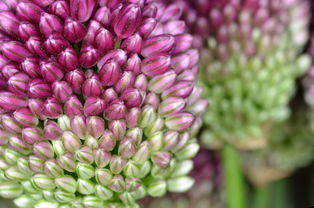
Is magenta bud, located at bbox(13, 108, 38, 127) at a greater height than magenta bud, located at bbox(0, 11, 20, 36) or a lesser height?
lesser

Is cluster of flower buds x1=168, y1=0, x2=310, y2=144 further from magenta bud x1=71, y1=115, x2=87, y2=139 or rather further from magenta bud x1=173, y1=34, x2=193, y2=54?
magenta bud x1=71, y1=115, x2=87, y2=139

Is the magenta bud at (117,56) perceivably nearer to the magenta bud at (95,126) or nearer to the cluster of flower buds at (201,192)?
the magenta bud at (95,126)

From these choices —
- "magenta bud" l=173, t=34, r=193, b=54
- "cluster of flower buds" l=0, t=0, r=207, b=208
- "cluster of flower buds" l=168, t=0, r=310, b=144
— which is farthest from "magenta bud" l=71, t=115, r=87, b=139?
"cluster of flower buds" l=168, t=0, r=310, b=144

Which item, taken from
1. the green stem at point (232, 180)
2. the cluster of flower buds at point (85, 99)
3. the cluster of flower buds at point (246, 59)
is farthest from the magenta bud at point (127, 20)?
the green stem at point (232, 180)

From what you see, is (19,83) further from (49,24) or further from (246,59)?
(246,59)

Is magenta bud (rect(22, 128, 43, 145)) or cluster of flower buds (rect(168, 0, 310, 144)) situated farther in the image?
cluster of flower buds (rect(168, 0, 310, 144))

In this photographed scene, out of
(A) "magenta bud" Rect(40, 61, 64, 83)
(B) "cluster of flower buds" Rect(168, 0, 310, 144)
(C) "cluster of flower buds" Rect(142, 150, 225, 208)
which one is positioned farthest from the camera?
(C) "cluster of flower buds" Rect(142, 150, 225, 208)
